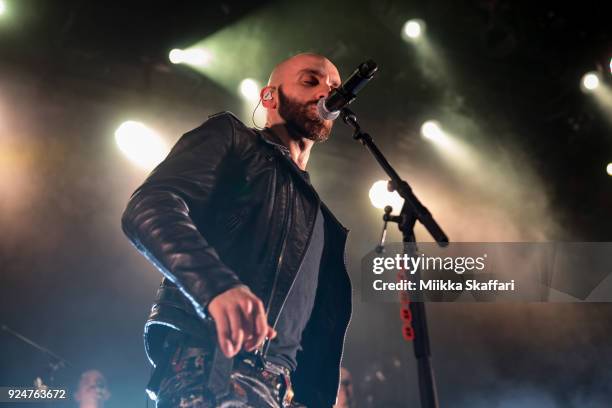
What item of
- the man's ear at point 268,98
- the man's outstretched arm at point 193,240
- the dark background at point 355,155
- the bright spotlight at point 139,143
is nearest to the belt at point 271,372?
the man's outstretched arm at point 193,240

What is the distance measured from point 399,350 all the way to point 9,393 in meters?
5.75

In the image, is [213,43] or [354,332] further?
[354,332]

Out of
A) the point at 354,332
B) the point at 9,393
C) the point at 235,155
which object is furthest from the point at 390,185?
the point at 354,332

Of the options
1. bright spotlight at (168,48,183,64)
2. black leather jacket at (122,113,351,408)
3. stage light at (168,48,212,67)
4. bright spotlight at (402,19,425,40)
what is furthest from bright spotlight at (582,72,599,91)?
black leather jacket at (122,113,351,408)

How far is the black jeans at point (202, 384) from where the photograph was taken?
1310mm

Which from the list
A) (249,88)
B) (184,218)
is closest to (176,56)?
(249,88)

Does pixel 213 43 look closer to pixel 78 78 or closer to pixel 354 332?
pixel 78 78

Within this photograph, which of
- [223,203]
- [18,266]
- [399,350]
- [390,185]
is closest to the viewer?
[223,203]

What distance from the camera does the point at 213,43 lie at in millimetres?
8102

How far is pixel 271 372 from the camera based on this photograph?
1494mm

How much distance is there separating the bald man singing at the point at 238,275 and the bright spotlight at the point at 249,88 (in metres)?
6.31

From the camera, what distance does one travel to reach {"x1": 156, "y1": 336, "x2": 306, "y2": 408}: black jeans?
51.6 inches

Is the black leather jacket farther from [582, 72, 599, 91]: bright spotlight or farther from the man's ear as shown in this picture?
[582, 72, 599, 91]: bright spotlight

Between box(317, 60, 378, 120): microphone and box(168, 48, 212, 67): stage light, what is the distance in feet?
20.5
